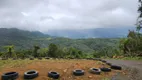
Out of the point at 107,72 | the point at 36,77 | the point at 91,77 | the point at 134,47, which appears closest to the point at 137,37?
the point at 134,47

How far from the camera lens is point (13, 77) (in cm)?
912

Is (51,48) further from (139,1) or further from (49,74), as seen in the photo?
(49,74)

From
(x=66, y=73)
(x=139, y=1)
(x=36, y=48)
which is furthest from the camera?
(x=36, y=48)

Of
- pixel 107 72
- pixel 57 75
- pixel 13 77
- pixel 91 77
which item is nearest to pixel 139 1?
pixel 107 72

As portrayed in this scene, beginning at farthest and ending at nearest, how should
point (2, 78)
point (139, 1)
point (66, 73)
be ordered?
point (139, 1) < point (66, 73) < point (2, 78)

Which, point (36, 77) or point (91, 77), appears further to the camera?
point (91, 77)

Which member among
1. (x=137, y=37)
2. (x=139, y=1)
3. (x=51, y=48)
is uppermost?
(x=139, y=1)

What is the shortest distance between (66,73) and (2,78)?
3848 mm

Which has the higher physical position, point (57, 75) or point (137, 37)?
point (137, 37)

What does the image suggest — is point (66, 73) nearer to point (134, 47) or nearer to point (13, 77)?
point (13, 77)

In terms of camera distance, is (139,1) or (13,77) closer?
(13,77)

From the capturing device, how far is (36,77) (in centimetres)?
946

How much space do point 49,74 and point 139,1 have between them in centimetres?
1767

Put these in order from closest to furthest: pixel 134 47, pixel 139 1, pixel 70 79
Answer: pixel 70 79, pixel 139 1, pixel 134 47
